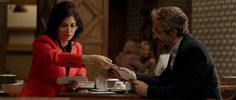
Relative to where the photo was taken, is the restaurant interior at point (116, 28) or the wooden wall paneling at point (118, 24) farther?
the wooden wall paneling at point (118, 24)

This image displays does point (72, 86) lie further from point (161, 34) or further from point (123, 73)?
point (161, 34)

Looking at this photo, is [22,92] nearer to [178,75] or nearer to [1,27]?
[178,75]

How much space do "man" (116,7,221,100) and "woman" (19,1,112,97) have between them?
0.38 meters

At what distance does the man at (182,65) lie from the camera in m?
2.72

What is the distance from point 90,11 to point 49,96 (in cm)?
352

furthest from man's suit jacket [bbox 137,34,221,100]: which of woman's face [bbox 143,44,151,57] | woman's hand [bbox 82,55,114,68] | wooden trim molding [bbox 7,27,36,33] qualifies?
wooden trim molding [bbox 7,27,36,33]

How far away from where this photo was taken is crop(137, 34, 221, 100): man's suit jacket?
2.71m

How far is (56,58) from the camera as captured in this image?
3229 mm

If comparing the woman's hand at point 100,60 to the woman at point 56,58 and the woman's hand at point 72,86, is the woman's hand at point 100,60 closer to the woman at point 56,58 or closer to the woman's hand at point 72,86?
the woman at point 56,58

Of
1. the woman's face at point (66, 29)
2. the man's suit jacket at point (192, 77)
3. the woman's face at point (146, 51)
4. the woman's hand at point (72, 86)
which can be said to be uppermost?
the woman's face at point (66, 29)

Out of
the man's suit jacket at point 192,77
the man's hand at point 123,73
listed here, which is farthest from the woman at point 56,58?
the man's suit jacket at point 192,77

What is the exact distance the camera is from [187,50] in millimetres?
2764

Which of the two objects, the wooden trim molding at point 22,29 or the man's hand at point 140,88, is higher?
the man's hand at point 140,88

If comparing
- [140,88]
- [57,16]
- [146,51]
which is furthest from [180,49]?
[146,51]
